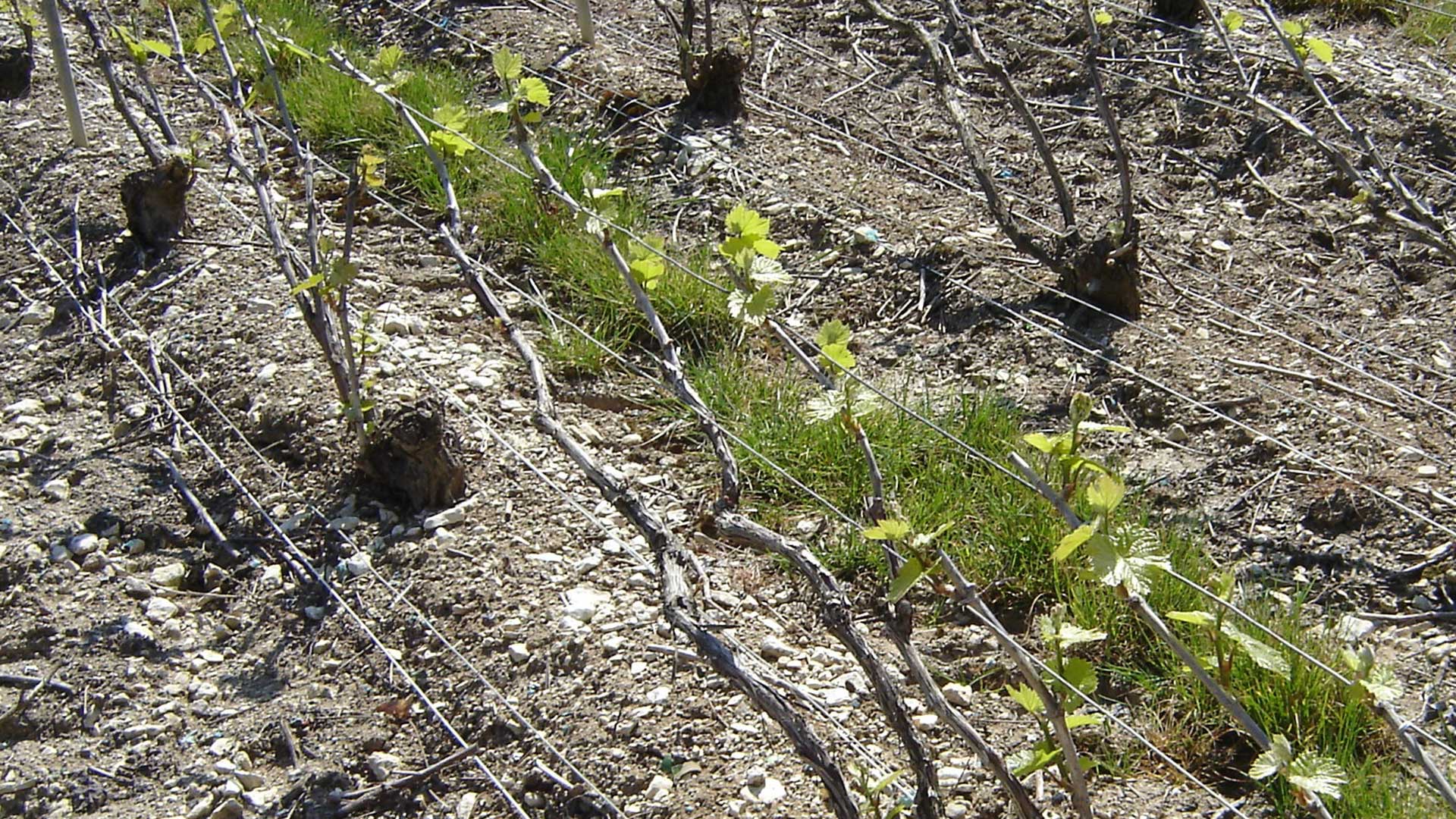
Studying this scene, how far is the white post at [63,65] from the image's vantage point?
381 centimetres

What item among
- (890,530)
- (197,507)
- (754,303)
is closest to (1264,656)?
(890,530)

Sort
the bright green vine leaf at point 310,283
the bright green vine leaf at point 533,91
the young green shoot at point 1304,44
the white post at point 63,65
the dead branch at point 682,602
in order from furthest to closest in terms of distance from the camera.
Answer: the white post at point 63,65 < the young green shoot at point 1304,44 < the bright green vine leaf at point 310,283 < the bright green vine leaf at point 533,91 < the dead branch at point 682,602

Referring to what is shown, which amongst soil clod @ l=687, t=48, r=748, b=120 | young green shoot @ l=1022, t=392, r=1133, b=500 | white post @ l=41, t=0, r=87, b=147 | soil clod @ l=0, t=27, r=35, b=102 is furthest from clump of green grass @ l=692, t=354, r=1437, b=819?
soil clod @ l=0, t=27, r=35, b=102

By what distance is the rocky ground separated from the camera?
2.21 metres

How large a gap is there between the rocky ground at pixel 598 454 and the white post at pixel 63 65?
0.47 ft

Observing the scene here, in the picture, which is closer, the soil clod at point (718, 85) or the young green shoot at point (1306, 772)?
the young green shoot at point (1306, 772)

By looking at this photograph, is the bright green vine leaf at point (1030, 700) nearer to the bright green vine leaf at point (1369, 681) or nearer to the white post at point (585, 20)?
the bright green vine leaf at point (1369, 681)

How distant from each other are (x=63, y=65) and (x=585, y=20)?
64.8 inches

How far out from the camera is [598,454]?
293cm

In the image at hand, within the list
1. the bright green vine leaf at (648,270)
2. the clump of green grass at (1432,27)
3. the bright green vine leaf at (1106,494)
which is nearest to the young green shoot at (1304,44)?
the bright green vine leaf at (648,270)

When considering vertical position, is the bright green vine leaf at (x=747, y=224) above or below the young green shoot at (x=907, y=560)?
above

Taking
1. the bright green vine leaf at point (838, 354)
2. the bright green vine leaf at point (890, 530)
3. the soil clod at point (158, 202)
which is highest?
the bright green vine leaf at point (838, 354)

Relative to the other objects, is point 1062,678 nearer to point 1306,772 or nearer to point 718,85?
point 1306,772

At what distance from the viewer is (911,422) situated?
291 cm
